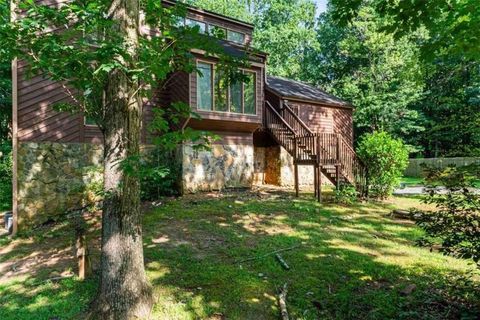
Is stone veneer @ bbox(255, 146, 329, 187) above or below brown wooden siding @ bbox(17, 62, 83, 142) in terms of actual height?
below

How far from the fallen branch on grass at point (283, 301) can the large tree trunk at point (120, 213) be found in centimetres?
168

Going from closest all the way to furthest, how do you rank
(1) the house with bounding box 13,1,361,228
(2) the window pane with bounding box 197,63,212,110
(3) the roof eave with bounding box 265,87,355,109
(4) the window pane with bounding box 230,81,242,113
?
(1) the house with bounding box 13,1,361,228 → (2) the window pane with bounding box 197,63,212,110 → (4) the window pane with bounding box 230,81,242,113 → (3) the roof eave with bounding box 265,87,355,109

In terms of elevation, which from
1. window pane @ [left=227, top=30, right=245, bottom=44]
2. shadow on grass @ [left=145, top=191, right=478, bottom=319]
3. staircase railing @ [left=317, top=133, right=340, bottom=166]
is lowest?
shadow on grass @ [left=145, top=191, right=478, bottom=319]

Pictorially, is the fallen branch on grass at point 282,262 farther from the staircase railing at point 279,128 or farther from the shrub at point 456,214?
the staircase railing at point 279,128

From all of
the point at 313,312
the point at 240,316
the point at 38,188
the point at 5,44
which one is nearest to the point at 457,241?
the point at 313,312

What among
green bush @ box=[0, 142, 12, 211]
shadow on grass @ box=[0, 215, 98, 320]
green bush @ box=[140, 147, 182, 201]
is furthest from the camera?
green bush @ box=[0, 142, 12, 211]

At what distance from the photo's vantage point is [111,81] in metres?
4.21

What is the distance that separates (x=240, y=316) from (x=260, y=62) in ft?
33.5

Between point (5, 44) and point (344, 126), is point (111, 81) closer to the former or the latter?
point (5, 44)

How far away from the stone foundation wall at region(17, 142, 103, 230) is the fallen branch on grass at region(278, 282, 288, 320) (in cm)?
732

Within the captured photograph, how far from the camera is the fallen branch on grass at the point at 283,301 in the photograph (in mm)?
4277

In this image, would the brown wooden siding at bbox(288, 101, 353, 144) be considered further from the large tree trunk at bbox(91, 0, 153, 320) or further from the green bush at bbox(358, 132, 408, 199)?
the large tree trunk at bbox(91, 0, 153, 320)

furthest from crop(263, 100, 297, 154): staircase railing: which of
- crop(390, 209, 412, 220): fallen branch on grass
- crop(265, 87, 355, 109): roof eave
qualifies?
crop(390, 209, 412, 220): fallen branch on grass

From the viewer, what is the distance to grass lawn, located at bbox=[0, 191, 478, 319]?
448 cm
